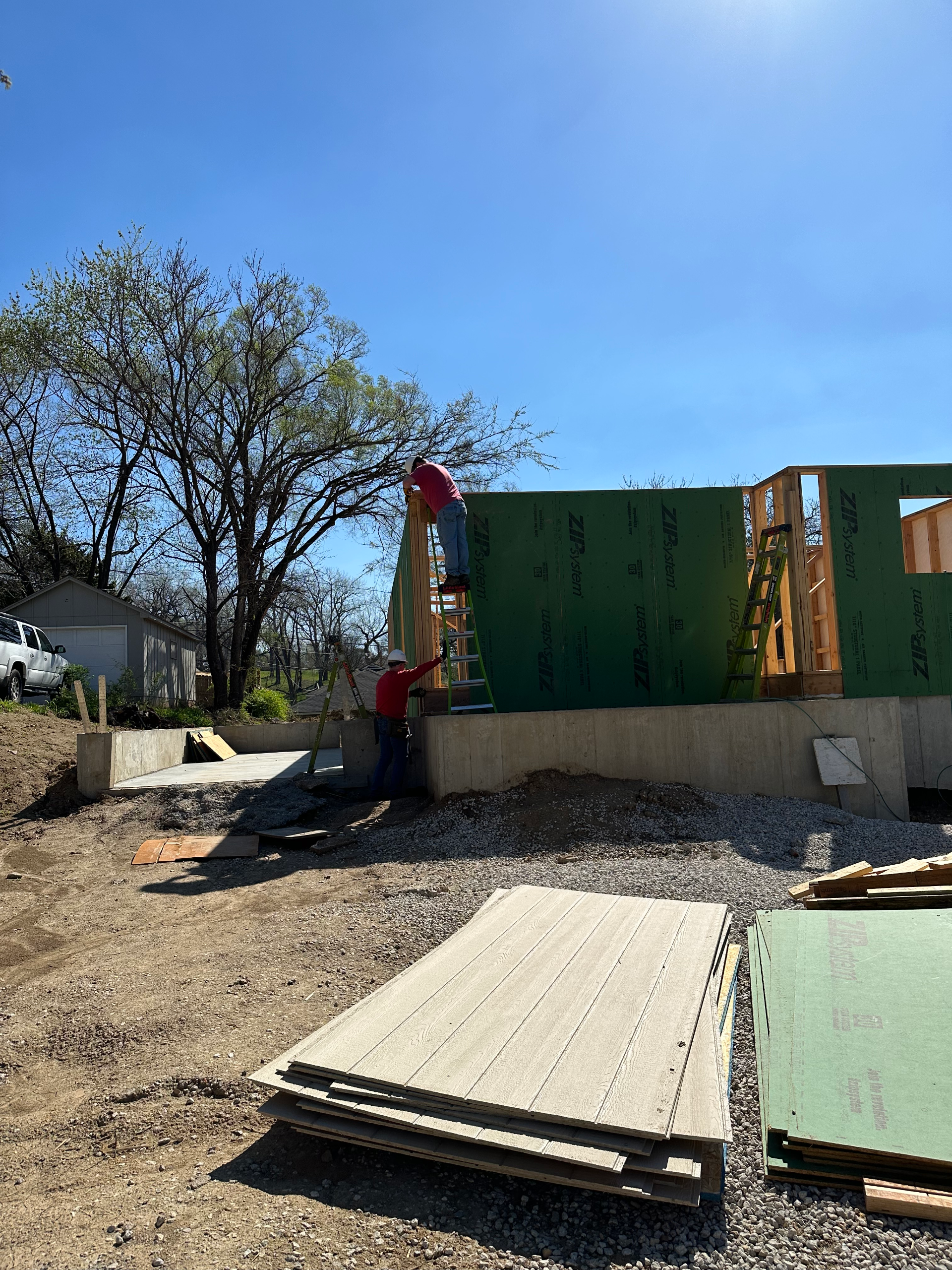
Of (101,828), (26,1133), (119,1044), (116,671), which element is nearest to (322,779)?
(101,828)

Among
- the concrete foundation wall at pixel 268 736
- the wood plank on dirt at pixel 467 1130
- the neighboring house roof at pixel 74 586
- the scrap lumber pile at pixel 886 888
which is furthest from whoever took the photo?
the neighboring house roof at pixel 74 586

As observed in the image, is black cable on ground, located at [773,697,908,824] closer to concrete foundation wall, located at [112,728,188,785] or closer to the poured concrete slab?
the poured concrete slab

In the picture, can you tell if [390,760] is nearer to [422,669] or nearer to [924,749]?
[422,669]

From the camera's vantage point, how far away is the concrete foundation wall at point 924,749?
9.15m

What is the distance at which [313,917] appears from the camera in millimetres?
5113

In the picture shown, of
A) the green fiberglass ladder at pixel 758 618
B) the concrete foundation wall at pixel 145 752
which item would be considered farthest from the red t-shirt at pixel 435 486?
the concrete foundation wall at pixel 145 752

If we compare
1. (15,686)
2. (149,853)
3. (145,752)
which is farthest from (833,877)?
(15,686)

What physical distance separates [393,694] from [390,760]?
35.8 inches

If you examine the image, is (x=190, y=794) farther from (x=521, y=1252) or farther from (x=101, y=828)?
(x=521, y=1252)

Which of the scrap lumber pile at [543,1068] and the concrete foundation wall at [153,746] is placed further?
the concrete foundation wall at [153,746]

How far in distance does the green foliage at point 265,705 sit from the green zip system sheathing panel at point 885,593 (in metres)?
14.4

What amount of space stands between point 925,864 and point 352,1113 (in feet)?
12.3

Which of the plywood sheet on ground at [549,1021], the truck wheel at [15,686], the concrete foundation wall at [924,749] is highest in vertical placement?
the truck wheel at [15,686]

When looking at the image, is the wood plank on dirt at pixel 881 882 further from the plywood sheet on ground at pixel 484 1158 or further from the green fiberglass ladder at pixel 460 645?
the green fiberglass ladder at pixel 460 645
